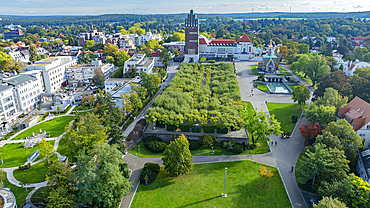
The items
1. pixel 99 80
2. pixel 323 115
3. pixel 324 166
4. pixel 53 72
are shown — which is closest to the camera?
pixel 324 166

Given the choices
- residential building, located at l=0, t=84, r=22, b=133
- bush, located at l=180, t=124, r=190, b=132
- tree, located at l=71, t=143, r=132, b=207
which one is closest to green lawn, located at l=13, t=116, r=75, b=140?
residential building, located at l=0, t=84, r=22, b=133

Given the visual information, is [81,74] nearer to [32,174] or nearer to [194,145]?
[32,174]

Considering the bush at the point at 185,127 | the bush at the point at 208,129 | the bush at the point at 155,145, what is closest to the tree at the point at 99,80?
the bush at the point at 155,145

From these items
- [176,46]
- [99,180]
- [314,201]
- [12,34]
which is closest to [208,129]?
[314,201]

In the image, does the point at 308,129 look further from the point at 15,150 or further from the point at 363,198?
the point at 15,150

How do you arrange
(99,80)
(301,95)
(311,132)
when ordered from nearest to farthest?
(311,132) < (301,95) < (99,80)

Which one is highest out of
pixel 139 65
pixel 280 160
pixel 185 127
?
pixel 139 65
